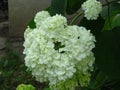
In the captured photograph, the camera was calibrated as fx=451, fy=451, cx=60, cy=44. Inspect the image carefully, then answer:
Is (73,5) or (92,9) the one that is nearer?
(92,9)

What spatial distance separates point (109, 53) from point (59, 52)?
0.85 feet

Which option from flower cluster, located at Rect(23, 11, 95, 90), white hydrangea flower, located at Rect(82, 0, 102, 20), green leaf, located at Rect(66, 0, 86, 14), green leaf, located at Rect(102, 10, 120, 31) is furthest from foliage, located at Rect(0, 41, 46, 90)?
flower cluster, located at Rect(23, 11, 95, 90)

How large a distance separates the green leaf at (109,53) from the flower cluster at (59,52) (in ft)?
0.51

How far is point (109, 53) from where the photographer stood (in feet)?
4.10

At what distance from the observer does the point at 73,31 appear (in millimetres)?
1047

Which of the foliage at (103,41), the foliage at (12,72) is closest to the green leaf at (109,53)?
the foliage at (103,41)

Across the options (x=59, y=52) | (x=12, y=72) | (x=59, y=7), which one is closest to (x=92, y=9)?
(x=59, y=7)

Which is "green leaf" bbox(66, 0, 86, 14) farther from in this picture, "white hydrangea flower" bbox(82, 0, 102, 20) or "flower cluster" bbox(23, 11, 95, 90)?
"flower cluster" bbox(23, 11, 95, 90)

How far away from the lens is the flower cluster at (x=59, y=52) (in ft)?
3.31

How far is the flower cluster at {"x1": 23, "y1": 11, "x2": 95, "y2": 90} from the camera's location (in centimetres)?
101

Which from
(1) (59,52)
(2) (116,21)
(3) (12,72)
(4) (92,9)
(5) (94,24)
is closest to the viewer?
(1) (59,52)

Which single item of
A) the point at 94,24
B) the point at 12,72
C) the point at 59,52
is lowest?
the point at 59,52

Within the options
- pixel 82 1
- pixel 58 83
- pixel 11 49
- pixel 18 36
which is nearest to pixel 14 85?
pixel 11 49

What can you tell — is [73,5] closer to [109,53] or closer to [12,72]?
[109,53]
